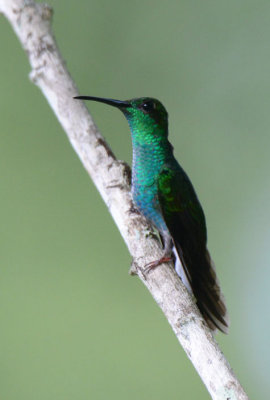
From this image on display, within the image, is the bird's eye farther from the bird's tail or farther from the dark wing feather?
the bird's tail

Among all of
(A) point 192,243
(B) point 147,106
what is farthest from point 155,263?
(B) point 147,106

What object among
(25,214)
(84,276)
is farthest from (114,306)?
(25,214)

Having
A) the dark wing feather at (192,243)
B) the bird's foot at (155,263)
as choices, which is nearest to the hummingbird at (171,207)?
the dark wing feather at (192,243)

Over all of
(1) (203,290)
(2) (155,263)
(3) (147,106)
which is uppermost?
(3) (147,106)

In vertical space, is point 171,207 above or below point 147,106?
below

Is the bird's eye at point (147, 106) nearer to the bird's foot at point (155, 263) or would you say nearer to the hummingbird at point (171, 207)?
the hummingbird at point (171, 207)

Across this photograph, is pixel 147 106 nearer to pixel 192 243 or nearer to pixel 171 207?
pixel 171 207

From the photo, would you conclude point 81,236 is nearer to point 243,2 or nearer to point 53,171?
point 53,171

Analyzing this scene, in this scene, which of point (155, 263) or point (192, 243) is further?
point (192, 243)
